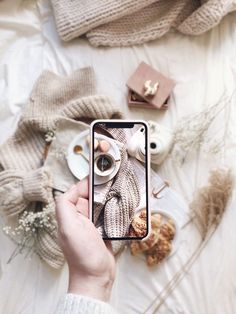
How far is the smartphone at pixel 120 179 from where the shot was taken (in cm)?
87

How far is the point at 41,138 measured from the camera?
1.24 m

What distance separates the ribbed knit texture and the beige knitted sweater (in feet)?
0.42

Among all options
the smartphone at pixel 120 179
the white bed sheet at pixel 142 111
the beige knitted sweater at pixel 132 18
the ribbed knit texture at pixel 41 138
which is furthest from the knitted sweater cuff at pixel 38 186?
the beige knitted sweater at pixel 132 18

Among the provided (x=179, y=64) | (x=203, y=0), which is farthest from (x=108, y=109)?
(x=203, y=0)

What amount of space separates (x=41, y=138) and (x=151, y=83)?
1.05 feet

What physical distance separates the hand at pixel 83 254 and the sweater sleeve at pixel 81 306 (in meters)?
0.03

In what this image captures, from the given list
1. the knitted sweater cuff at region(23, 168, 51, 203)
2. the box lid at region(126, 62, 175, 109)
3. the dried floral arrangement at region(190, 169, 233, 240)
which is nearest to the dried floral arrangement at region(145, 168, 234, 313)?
the dried floral arrangement at region(190, 169, 233, 240)

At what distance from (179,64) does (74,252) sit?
0.70 meters

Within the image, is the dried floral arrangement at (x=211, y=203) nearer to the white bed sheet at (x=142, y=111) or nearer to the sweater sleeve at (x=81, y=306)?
the white bed sheet at (x=142, y=111)

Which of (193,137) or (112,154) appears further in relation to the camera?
(193,137)

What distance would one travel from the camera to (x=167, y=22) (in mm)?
1305

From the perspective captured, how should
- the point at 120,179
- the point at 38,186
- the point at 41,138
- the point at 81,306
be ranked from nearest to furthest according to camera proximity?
the point at 81,306 < the point at 120,179 < the point at 38,186 < the point at 41,138

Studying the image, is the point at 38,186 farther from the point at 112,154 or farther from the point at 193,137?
the point at 193,137

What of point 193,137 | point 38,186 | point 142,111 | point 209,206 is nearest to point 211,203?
point 209,206
